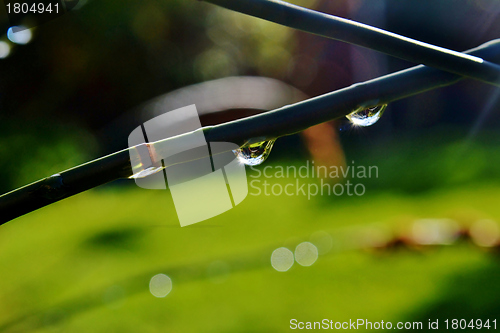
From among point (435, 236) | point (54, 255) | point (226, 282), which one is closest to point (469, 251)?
point (435, 236)

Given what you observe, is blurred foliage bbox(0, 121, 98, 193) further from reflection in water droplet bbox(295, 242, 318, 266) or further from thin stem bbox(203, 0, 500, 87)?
thin stem bbox(203, 0, 500, 87)

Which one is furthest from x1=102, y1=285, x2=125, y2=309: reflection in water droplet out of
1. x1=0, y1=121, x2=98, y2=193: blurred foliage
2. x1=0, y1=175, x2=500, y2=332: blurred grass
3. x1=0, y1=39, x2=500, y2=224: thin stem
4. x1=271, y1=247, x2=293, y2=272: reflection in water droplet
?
x1=0, y1=39, x2=500, y2=224: thin stem

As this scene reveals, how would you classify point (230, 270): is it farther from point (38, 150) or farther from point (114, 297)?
point (38, 150)

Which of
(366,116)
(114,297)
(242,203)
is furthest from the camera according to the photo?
(242,203)

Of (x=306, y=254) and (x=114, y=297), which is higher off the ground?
(x=306, y=254)

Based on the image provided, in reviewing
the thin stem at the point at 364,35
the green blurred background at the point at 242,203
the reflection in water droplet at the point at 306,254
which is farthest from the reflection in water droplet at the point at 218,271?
the thin stem at the point at 364,35

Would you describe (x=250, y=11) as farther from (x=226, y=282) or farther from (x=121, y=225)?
(x=121, y=225)

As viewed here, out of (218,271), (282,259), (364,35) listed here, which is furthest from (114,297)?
(364,35)
